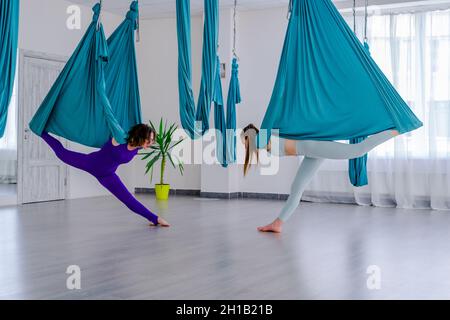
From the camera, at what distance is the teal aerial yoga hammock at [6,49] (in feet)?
13.4

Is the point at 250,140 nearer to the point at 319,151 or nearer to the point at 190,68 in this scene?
the point at 319,151

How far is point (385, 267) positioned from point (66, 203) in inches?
201

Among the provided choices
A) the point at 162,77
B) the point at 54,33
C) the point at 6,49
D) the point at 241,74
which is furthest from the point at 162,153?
the point at 6,49

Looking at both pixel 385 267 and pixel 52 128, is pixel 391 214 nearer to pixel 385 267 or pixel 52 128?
pixel 385 267

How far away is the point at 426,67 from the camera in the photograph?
25.7 feet

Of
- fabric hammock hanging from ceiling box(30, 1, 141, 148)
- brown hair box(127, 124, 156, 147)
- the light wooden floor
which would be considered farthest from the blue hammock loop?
the light wooden floor

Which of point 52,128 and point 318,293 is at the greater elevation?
point 52,128

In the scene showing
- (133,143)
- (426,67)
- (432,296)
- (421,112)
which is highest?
(426,67)

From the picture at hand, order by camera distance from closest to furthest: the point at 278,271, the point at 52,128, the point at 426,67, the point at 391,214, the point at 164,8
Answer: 1. the point at 278,271
2. the point at 52,128
3. the point at 391,214
4. the point at 426,67
5. the point at 164,8

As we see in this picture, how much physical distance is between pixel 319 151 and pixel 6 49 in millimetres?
2571

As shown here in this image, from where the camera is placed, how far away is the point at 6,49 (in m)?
4.11

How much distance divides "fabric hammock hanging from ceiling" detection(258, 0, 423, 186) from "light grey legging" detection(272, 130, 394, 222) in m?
0.13

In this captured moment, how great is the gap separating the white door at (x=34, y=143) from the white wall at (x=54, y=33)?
16 centimetres

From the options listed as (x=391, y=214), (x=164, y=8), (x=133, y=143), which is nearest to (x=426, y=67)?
(x=391, y=214)
